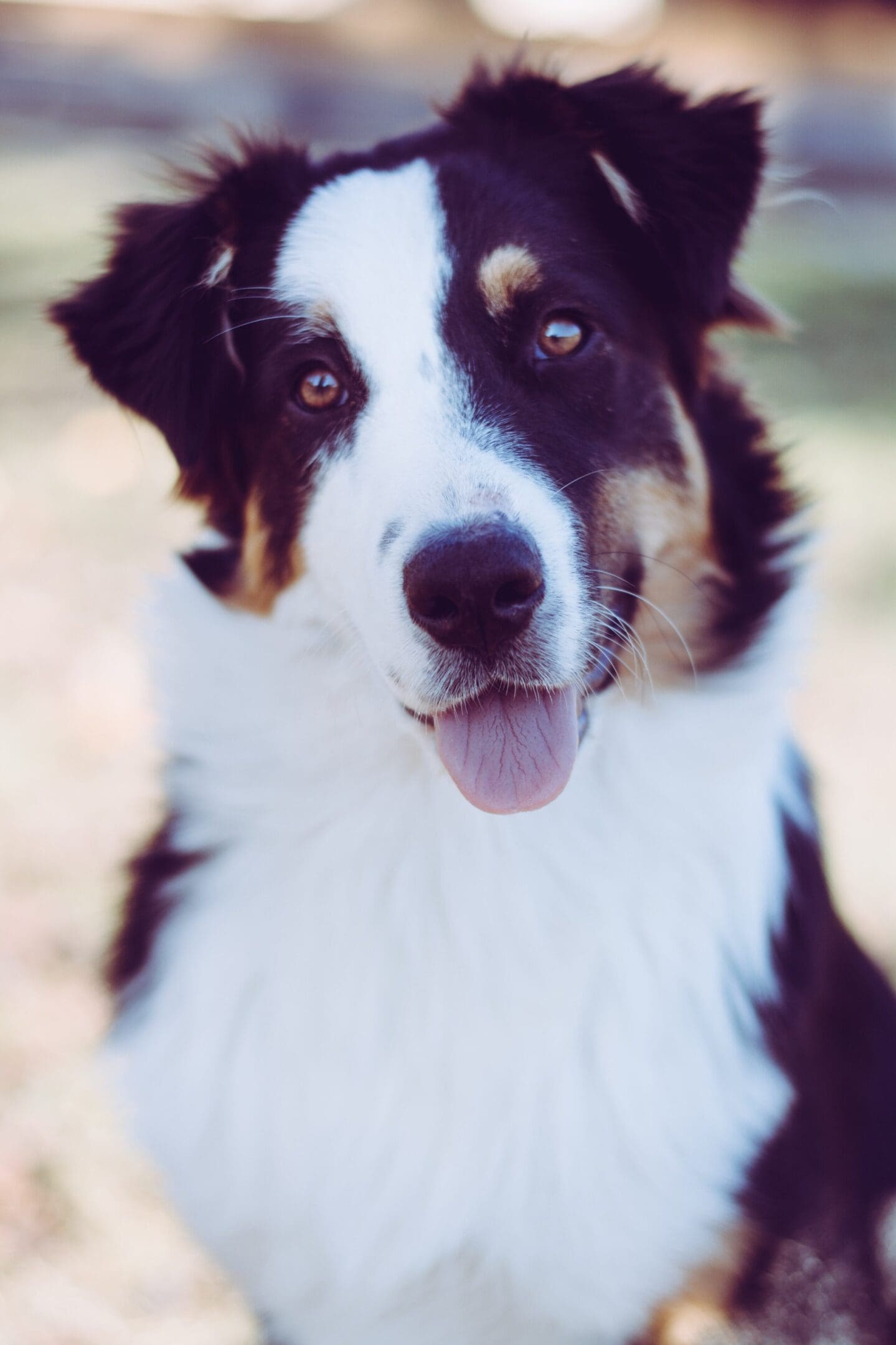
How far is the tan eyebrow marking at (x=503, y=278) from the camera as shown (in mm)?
2482

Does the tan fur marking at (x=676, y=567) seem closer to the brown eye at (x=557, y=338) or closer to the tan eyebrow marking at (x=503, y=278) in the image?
the brown eye at (x=557, y=338)

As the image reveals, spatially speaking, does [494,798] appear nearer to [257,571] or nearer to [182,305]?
[257,571]

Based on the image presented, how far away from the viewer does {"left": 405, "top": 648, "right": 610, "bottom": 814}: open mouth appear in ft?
7.95

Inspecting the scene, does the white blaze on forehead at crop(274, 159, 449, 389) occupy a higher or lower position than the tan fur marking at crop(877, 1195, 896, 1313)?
higher

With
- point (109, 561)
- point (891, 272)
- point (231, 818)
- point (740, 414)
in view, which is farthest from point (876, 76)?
point (231, 818)

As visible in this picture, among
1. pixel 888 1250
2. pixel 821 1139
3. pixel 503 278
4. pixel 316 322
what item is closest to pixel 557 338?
pixel 503 278

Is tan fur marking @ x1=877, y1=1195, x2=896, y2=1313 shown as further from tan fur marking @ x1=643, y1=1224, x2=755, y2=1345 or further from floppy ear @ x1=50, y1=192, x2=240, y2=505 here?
floppy ear @ x1=50, y1=192, x2=240, y2=505

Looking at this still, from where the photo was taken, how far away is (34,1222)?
334cm

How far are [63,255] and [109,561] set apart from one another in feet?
14.2

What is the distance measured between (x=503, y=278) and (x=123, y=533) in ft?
14.4

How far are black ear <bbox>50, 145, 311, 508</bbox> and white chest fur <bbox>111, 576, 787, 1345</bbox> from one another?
48cm

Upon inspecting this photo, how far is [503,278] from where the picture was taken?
8.16ft

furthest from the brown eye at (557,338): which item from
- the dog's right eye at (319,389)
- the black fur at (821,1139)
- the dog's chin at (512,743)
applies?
the black fur at (821,1139)

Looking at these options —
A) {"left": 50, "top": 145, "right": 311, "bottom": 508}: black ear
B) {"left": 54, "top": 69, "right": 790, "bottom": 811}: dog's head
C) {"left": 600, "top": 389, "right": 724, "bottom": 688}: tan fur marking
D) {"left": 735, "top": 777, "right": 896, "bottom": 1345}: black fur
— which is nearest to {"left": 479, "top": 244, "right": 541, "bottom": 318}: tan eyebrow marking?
{"left": 54, "top": 69, "right": 790, "bottom": 811}: dog's head
